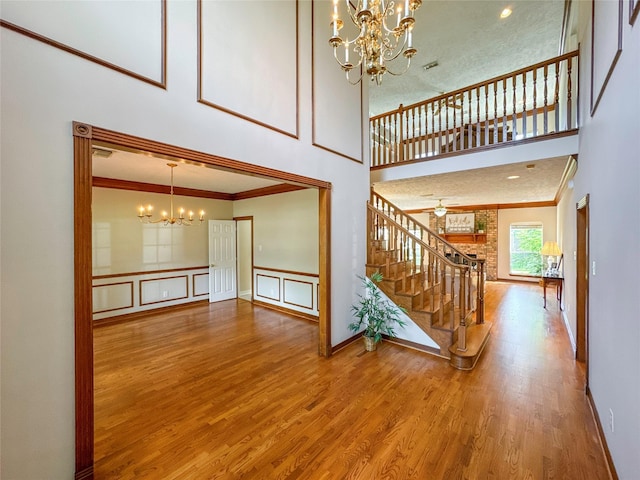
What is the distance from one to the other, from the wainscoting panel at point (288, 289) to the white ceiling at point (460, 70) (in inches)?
76.4

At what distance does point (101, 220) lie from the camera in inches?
196

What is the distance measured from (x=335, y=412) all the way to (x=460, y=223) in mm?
9090

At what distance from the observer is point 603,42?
2031 mm

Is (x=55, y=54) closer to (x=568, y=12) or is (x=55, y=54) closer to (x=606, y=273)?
(x=606, y=273)

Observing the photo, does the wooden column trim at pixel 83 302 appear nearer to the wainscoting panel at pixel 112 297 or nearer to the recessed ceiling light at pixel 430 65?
the wainscoting panel at pixel 112 297

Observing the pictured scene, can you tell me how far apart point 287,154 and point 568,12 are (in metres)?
4.67

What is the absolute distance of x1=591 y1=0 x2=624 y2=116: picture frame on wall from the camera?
1.65 metres

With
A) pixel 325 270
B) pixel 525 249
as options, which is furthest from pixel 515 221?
pixel 325 270

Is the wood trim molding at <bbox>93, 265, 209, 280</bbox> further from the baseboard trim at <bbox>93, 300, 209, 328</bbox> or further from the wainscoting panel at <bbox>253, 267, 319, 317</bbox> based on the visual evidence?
the wainscoting panel at <bbox>253, 267, 319, 317</bbox>

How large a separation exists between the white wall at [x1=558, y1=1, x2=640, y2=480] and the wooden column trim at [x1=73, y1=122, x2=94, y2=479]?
302cm

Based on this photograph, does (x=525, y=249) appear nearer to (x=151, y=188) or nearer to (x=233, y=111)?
(x=233, y=111)

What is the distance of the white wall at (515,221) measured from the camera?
326 inches

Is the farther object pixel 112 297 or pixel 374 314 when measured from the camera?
pixel 112 297

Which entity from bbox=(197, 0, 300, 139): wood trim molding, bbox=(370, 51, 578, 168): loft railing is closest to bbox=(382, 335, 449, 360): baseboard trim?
bbox=(370, 51, 578, 168): loft railing
